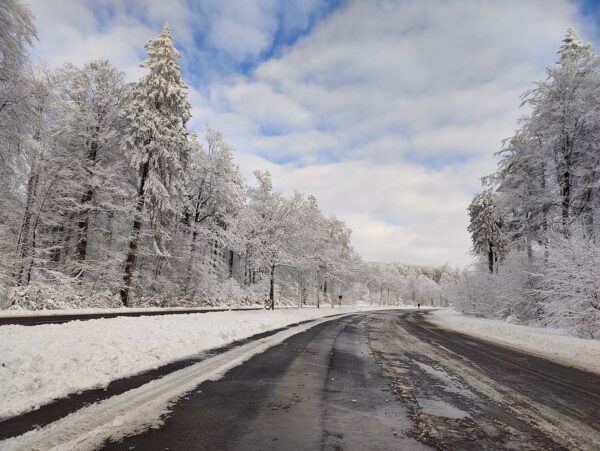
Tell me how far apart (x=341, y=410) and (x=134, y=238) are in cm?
2162

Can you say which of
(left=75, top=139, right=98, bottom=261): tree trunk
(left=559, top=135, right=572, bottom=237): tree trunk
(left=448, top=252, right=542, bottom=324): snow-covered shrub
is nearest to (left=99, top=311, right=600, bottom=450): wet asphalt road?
(left=448, top=252, right=542, bottom=324): snow-covered shrub

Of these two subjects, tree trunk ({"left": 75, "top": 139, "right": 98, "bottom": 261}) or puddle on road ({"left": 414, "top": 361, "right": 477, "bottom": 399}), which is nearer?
puddle on road ({"left": 414, "top": 361, "right": 477, "bottom": 399})

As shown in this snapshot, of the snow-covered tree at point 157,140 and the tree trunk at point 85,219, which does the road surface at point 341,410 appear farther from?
the tree trunk at point 85,219

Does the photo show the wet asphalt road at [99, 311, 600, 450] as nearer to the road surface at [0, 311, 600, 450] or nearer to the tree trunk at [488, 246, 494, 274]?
the road surface at [0, 311, 600, 450]

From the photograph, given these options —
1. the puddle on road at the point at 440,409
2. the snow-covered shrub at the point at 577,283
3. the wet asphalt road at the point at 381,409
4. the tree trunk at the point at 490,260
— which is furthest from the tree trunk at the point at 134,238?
the tree trunk at the point at 490,260

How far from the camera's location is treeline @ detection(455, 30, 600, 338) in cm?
1656

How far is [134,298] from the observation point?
25219 mm

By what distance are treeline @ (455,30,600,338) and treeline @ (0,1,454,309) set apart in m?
16.4

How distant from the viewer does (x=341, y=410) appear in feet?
15.2

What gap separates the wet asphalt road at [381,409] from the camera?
3.55m

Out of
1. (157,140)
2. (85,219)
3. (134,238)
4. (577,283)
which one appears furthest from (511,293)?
(85,219)

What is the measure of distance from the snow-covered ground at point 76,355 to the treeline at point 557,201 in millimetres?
15802

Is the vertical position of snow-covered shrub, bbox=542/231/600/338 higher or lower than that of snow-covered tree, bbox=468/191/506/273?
lower

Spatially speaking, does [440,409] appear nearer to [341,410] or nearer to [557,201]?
[341,410]
